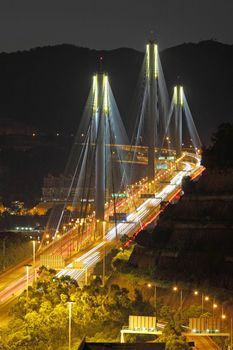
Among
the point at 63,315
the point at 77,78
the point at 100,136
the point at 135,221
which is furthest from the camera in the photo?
the point at 77,78

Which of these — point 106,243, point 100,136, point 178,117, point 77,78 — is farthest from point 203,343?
point 77,78

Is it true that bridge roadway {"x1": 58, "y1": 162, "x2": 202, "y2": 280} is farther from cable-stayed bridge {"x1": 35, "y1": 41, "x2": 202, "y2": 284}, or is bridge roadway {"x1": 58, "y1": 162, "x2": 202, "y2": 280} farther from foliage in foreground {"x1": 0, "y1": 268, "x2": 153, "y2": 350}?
foliage in foreground {"x1": 0, "y1": 268, "x2": 153, "y2": 350}

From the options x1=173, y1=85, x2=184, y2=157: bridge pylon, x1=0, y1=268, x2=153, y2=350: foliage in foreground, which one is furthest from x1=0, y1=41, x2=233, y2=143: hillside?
x1=0, y1=268, x2=153, y2=350: foliage in foreground

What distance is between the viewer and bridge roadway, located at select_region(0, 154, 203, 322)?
3781 centimetres

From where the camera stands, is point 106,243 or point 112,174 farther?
point 112,174

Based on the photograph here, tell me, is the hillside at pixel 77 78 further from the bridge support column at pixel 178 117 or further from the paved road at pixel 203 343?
the paved road at pixel 203 343

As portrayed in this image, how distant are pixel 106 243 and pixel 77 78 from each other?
8346cm

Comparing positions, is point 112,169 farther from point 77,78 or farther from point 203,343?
point 77,78

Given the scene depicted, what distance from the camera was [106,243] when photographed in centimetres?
4925

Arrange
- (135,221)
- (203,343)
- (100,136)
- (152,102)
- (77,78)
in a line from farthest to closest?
(77,78), (152,102), (100,136), (135,221), (203,343)

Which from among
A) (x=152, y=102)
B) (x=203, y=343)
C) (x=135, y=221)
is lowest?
(x=203, y=343)

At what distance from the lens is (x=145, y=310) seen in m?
30.2

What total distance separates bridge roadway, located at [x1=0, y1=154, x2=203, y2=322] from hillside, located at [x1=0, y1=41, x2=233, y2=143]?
4621 centimetres

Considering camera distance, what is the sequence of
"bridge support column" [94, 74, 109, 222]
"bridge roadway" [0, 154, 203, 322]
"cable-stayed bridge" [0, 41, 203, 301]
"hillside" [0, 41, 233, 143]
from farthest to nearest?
"hillside" [0, 41, 233, 143]
"bridge support column" [94, 74, 109, 222]
"cable-stayed bridge" [0, 41, 203, 301]
"bridge roadway" [0, 154, 203, 322]
